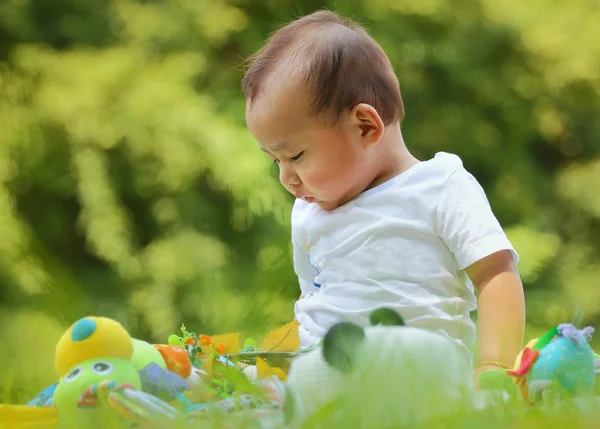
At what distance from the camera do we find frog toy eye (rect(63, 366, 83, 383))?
2.72ft

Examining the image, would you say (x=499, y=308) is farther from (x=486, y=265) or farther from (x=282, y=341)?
(x=282, y=341)

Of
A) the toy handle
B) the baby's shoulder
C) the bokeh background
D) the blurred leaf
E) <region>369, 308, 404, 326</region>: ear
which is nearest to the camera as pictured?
the toy handle

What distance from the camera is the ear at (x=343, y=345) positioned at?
2.43 ft

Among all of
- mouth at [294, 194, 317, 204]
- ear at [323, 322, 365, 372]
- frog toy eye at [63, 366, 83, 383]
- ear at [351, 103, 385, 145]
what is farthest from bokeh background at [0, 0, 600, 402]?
ear at [323, 322, 365, 372]

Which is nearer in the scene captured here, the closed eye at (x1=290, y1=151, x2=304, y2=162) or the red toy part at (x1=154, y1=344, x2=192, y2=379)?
the red toy part at (x1=154, y1=344, x2=192, y2=379)

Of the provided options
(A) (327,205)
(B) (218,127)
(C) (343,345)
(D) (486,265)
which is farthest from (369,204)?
(B) (218,127)

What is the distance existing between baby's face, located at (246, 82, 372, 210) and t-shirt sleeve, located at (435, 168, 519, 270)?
0.49 feet

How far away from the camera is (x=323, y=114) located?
49.9 inches

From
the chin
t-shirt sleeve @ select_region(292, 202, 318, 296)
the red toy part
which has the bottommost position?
t-shirt sleeve @ select_region(292, 202, 318, 296)

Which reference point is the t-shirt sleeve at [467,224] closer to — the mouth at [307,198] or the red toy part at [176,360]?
the mouth at [307,198]

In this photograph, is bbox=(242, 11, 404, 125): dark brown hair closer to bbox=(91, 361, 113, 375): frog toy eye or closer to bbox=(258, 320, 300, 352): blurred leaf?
bbox=(258, 320, 300, 352): blurred leaf

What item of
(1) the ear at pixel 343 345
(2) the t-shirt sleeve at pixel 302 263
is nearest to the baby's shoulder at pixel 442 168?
(2) the t-shirt sleeve at pixel 302 263

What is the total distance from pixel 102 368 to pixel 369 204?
0.54 meters

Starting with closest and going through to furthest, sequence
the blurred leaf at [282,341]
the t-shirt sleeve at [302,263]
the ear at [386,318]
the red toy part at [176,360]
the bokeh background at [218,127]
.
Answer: the ear at [386,318], the red toy part at [176,360], the blurred leaf at [282,341], the t-shirt sleeve at [302,263], the bokeh background at [218,127]
